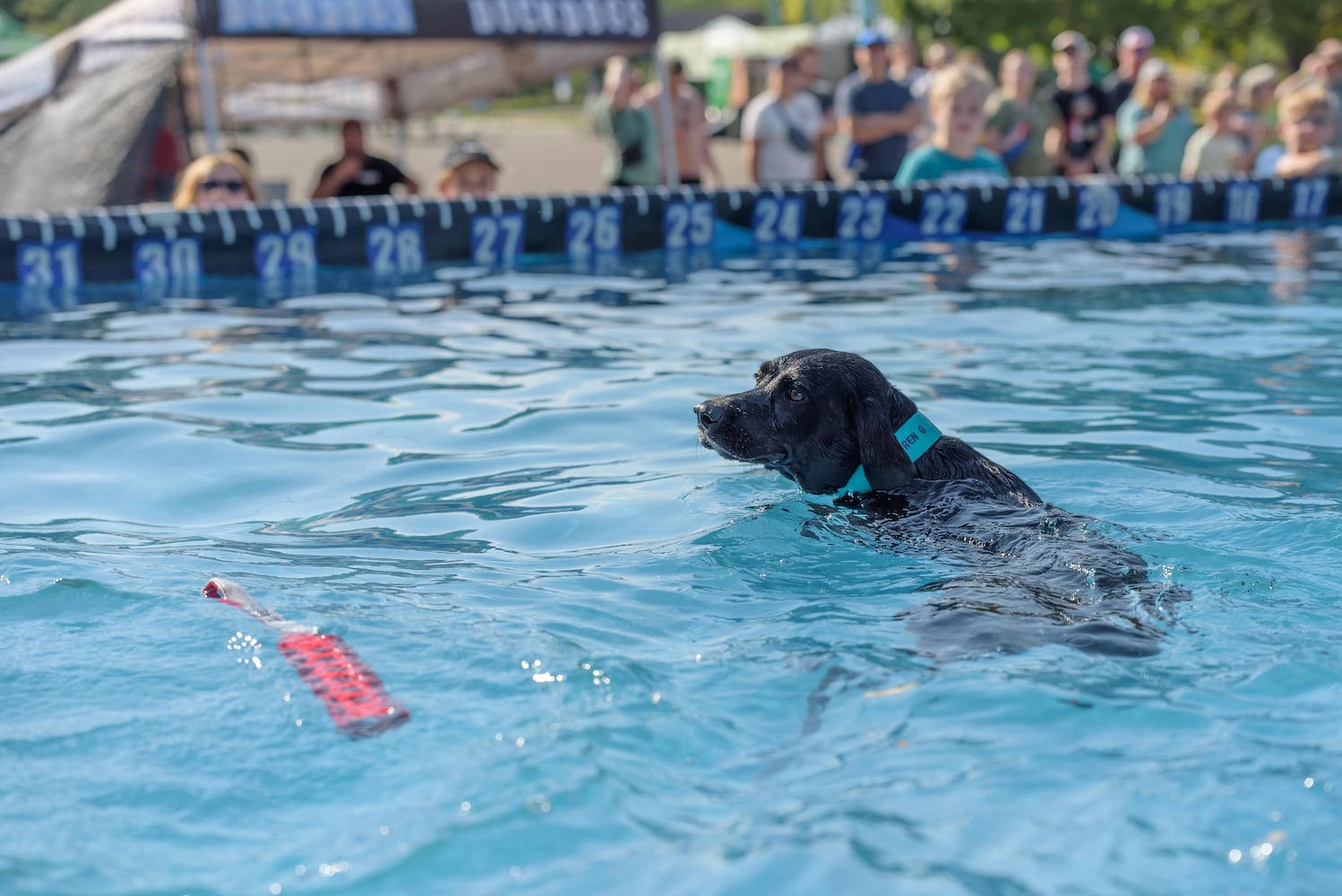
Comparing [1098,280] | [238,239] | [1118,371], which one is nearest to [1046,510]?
[1118,371]

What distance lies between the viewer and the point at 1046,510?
455 cm

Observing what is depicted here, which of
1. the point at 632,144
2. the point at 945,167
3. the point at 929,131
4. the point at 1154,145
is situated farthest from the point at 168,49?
the point at 1154,145

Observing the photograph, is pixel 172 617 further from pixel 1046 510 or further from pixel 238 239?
pixel 238 239

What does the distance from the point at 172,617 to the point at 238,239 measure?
754 centimetres

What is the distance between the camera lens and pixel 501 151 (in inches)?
1150

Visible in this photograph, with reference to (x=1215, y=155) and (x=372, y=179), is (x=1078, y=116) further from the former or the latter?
(x=372, y=179)

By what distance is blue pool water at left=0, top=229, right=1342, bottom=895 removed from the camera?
271cm

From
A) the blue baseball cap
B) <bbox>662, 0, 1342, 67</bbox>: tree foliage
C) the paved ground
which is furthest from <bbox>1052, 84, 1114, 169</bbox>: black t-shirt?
<bbox>662, 0, 1342, 67</bbox>: tree foliage

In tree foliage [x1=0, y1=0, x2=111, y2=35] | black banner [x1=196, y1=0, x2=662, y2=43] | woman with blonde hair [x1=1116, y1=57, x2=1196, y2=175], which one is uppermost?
tree foliage [x1=0, y1=0, x2=111, y2=35]

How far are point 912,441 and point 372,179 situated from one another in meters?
8.73

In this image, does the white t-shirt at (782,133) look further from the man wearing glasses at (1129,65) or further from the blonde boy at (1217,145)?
Result: the blonde boy at (1217,145)

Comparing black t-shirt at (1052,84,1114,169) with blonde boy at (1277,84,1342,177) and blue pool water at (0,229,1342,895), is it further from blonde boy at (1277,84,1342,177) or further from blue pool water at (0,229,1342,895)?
blue pool water at (0,229,1342,895)

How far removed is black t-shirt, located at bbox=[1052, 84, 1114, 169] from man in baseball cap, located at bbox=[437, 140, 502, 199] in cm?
596

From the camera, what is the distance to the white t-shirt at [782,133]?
1310 centimetres
